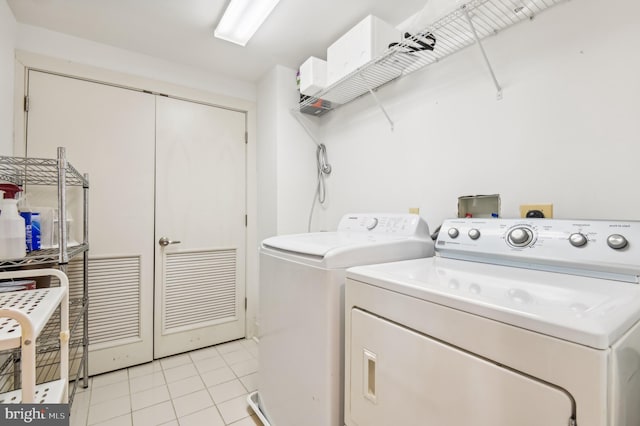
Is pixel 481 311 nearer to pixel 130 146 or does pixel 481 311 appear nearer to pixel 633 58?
pixel 633 58

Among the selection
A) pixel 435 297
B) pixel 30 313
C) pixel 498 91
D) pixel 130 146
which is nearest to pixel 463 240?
pixel 435 297

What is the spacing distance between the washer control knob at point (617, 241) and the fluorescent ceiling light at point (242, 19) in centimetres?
190

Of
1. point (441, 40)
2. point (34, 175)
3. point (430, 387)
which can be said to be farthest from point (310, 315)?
point (34, 175)

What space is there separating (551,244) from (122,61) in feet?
9.76

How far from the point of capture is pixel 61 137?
6.81 ft

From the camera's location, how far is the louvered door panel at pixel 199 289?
248 cm

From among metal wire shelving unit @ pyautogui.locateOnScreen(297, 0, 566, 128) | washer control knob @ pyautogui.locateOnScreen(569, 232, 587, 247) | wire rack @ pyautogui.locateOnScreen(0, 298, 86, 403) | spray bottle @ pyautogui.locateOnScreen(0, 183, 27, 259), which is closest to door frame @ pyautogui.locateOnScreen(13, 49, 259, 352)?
spray bottle @ pyautogui.locateOnScreen(0, 183, 27, 259)

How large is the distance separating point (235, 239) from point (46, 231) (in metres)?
1.33

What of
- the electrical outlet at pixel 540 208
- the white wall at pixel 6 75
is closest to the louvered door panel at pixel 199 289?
the white wall at pixel 6 75

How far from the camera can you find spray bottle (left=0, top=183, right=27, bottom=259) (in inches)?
53.2

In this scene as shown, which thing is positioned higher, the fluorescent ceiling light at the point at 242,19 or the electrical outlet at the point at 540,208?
the fluorescent ceiling light at the point at 242,19

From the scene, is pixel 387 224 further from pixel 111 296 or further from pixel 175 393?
pixel 111 296

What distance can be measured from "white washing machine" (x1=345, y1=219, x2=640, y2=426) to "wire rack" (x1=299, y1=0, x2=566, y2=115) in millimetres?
954

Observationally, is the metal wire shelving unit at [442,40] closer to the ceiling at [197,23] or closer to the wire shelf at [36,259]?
the ceiling at [197,23]
